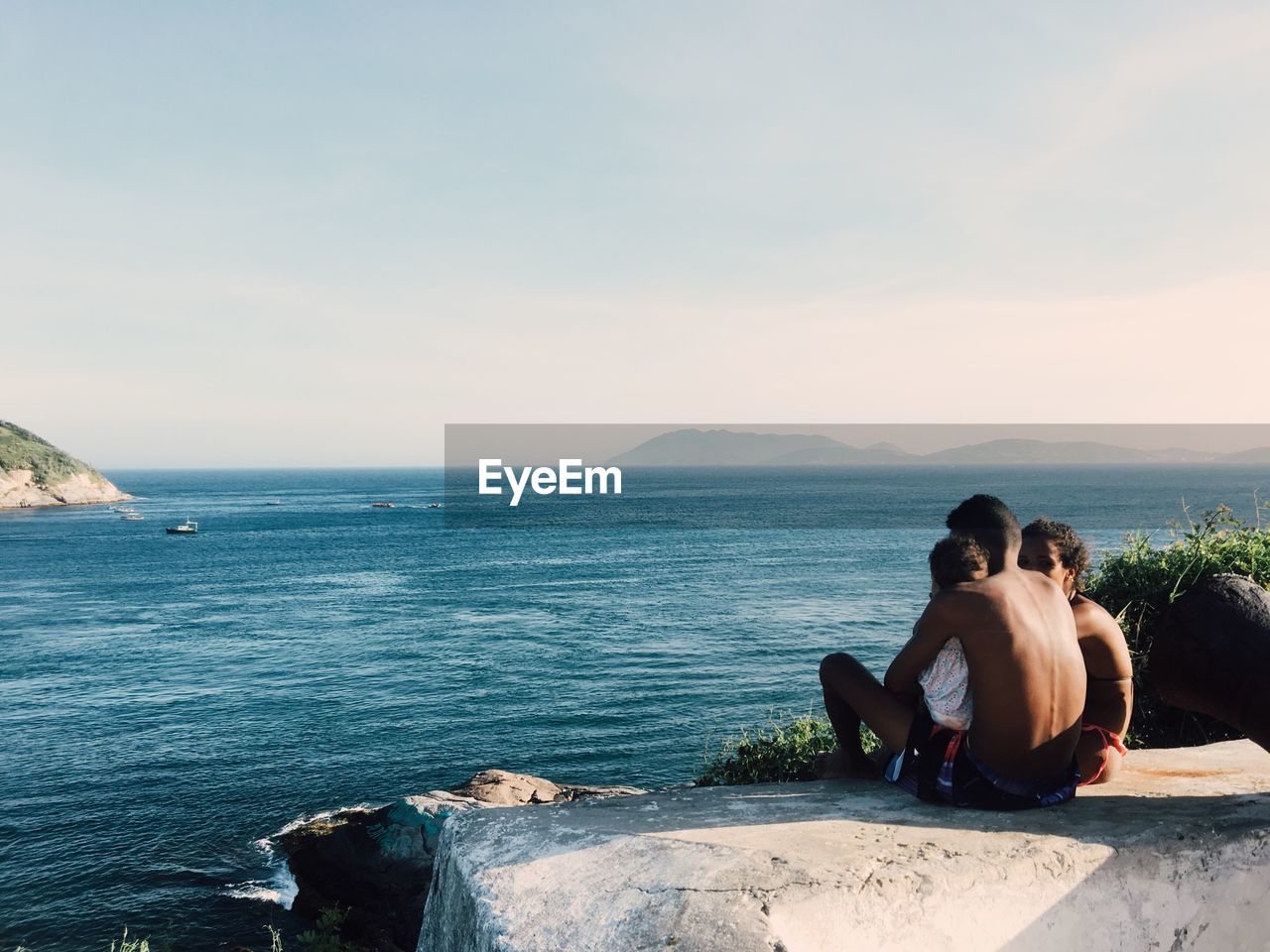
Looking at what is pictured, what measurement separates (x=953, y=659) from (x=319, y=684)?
2905 cm

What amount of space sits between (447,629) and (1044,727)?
3774 cm

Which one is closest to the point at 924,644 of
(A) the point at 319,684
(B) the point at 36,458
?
(A) the point at 319,684

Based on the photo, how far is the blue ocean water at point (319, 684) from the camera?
1684 cm

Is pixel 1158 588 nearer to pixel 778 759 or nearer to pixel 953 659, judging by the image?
pixel 778 759

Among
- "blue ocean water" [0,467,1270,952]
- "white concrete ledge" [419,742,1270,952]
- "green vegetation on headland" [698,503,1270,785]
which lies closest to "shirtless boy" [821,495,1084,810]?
"white concrete ledge" [419,742,1270,952]

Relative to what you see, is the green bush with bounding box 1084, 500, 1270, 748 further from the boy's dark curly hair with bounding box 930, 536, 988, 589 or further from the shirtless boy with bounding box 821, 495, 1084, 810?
the boy's dark curly hair with bounding box 930, 536, 988, 589

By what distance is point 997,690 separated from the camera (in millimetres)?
3814

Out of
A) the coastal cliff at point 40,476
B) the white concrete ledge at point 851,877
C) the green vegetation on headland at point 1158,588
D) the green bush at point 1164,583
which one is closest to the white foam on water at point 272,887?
the green vegetation on headland at point 1158,588

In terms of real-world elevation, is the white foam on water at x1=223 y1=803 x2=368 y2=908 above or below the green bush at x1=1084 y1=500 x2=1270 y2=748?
below

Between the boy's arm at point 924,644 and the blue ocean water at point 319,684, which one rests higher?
the boy's arm at point 924,644

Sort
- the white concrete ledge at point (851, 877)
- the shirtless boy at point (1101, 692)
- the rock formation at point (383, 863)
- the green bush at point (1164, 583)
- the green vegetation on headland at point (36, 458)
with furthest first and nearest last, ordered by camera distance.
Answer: the green vegetation on headland at point (36, 458) < the rock formation at point (383, 863) < the green bush at point (1164, 583) < the shirtless boy at point (1101, 692) < the white concrete ledge at point (851, 877)

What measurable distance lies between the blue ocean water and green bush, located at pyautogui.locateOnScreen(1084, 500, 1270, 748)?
40.8ft

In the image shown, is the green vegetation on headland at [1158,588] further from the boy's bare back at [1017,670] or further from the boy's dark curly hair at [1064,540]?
the boy's bare back at [1017,670]

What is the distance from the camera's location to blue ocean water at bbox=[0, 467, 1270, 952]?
663 inches
